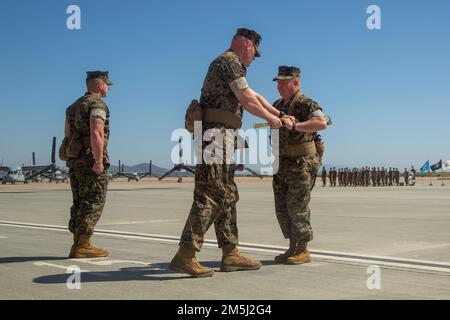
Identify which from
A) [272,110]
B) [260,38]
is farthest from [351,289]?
[260,38]

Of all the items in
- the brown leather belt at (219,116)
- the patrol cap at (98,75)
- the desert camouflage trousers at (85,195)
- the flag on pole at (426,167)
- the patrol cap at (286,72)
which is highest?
the patrol cap at (98,75)

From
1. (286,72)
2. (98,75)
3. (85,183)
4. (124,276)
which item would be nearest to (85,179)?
(85,183)

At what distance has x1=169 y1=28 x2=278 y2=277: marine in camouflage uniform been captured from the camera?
217 inches

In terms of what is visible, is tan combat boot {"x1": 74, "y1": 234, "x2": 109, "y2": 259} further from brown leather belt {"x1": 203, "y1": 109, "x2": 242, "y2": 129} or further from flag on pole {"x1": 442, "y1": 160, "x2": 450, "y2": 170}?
flag on pole {"x1": 442, "y1": 160, "x2": 450, "y2": 170}

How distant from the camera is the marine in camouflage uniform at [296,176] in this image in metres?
6.36

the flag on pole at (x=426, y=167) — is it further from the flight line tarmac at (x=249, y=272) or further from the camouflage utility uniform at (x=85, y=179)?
the camouflage utility uniform at (x=85, y=179)

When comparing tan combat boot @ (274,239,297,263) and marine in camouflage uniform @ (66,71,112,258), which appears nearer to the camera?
tan combat boot @ (274,239,297,263)

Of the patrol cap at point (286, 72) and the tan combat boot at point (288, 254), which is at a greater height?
the patrol cap at point (286, 72)

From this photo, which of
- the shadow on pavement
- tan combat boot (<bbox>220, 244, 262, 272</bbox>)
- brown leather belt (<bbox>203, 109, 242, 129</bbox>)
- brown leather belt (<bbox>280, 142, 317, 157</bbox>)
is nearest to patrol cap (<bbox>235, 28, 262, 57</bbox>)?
brown leather belt (<bbox>203, 109, 242, 129</bbox>)

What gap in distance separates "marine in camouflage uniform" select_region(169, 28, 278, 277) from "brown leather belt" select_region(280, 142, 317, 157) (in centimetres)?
93

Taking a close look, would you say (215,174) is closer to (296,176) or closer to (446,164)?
(296,176)

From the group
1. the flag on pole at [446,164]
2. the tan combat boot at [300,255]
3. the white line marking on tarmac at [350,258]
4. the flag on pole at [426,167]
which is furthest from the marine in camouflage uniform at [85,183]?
the flag on pole at [446,164]
